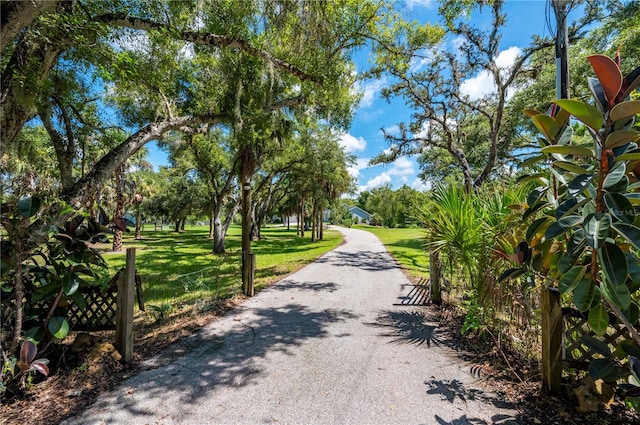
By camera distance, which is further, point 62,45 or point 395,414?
point 62,45

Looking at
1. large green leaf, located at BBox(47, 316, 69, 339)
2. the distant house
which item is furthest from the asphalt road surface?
the distant house

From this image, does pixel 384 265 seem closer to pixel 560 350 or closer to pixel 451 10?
pixel 560 350

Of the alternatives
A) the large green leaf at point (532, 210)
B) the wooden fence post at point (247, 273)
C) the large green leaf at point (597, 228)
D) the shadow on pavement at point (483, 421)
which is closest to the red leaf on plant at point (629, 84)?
the large green leaf at point (597, 228)

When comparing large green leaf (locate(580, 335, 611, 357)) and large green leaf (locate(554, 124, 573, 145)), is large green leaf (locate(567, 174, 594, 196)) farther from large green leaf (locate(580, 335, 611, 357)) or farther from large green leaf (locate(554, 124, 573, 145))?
large green leaf (locate(580, 335, 611, 357))

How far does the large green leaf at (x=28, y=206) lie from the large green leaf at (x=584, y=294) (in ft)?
13.4

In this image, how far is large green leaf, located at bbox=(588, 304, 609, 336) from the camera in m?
1.72

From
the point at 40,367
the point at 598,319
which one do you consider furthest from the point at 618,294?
the point at 40,367

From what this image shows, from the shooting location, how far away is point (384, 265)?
9.89 meters

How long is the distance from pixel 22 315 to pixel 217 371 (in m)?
1.91

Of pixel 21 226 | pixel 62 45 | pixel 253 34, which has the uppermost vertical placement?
pixel 253 34

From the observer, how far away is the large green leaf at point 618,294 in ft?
4.86

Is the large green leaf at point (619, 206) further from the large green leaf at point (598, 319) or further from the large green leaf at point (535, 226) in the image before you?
the large green leaf at point (598, 319)

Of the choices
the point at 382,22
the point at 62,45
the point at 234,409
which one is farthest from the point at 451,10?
the point at 234,409

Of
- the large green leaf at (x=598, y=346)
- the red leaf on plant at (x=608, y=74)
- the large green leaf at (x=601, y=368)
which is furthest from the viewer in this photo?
the large green leaf at (x=598, y=346)
